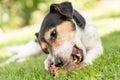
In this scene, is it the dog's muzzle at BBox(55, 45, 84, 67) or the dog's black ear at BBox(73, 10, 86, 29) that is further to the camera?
the dog's black ear at BBox(73, 10, 86, 29)

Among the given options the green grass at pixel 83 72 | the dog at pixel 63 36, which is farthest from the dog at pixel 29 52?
the dog at pixel 63 36

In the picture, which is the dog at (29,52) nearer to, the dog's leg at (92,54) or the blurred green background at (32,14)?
the dog's leg at (92,54)

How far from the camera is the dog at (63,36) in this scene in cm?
563

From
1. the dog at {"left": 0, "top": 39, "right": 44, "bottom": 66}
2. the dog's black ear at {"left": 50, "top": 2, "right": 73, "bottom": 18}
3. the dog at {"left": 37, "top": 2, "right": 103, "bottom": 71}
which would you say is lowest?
the dog at {"left": 0, "top": 39, "right": 44, "bottom": 66}

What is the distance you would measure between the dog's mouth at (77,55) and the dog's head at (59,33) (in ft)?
0.11

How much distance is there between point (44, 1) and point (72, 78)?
373 inches

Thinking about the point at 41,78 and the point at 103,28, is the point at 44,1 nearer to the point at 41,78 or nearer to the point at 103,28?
the point at 103,28

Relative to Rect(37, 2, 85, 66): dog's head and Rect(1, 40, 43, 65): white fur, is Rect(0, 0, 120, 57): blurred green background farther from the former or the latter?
Rect(37, 2, 85, 66): dog's head

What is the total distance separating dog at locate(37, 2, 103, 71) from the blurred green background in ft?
19.1

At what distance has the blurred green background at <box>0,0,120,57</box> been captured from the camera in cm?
1310

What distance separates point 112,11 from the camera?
49.3 ft

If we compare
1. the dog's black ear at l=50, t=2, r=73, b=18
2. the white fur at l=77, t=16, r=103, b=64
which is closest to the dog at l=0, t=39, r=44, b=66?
the white fur at l=77, t=16, r=103, b=64

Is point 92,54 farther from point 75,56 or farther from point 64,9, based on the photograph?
point 64,9

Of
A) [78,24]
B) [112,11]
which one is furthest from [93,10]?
[78,24]
